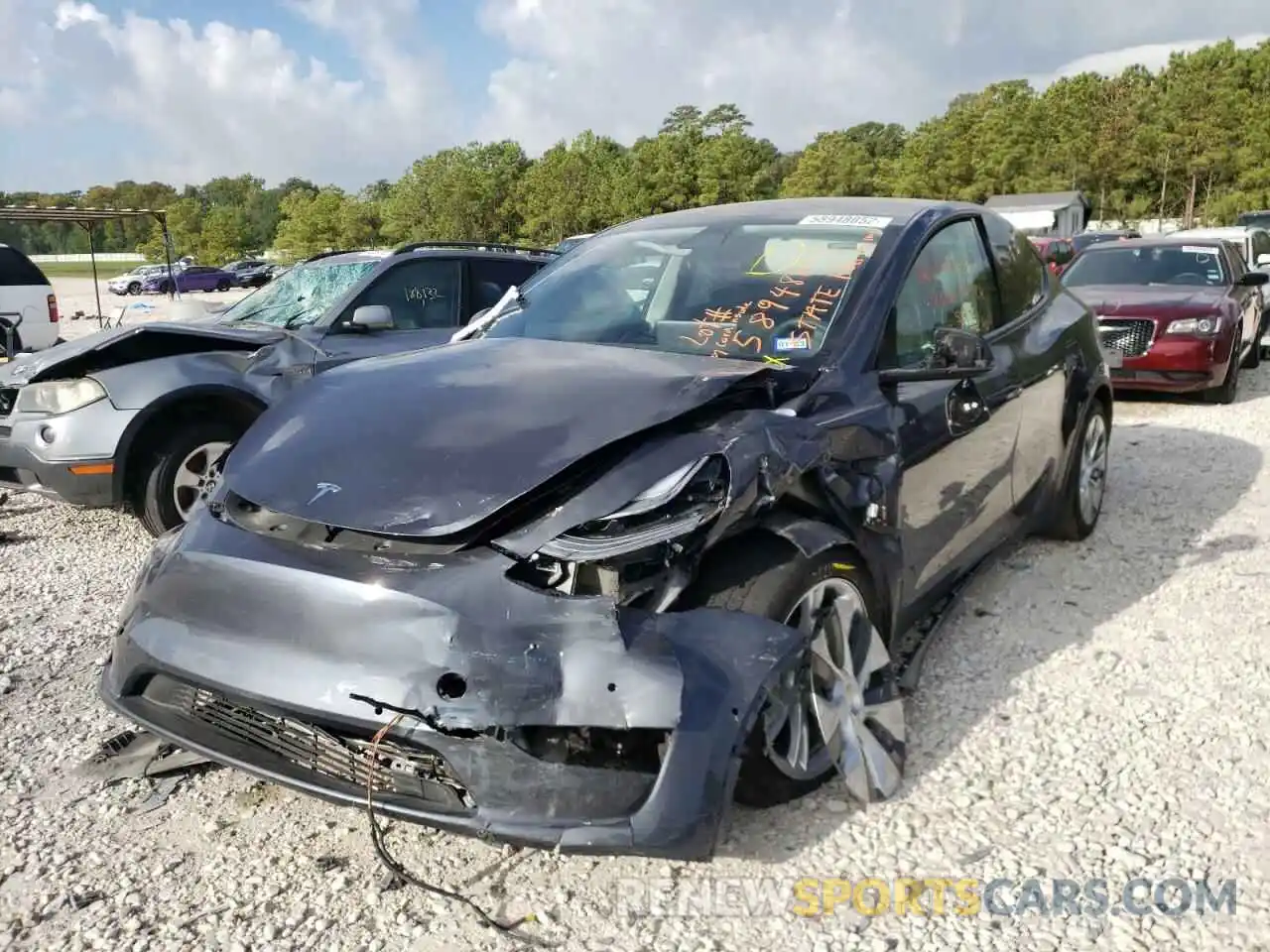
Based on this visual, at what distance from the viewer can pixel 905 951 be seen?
7.36ft

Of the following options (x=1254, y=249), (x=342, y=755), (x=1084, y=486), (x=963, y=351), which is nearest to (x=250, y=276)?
(x=1254, y=249)

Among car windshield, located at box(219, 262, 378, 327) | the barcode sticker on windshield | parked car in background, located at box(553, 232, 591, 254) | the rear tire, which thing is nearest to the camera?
the barcode sticker on windshield

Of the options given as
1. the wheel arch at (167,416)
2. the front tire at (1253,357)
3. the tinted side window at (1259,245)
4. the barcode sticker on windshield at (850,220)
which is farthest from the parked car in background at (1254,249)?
the wheel arch at (167,416)

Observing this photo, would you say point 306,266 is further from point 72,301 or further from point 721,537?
point 72,301

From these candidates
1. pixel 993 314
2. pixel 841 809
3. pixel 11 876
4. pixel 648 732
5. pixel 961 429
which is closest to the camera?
pixel 648 732

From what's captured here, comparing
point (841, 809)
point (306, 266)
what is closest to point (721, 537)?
point (841, 809)

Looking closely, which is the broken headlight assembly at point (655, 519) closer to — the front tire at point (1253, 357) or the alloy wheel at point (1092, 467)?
the alloy wheel at point (1092, 467)

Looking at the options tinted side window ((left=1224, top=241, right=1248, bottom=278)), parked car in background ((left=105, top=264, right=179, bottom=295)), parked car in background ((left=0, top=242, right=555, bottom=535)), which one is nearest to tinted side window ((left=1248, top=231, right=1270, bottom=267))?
tinted side window ((left=1224, top=241, right=1248, bottom=278))

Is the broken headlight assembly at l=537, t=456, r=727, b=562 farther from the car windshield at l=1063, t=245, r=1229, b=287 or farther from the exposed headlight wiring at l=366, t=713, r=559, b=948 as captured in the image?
the car windshield at l=1063, t=245, r=1229, b=287

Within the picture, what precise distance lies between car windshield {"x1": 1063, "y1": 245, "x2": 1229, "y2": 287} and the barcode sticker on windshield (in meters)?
7.67

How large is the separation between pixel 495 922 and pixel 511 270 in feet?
17.5

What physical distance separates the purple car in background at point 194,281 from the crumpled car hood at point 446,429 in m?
50.6

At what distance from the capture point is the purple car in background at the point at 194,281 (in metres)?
49.1

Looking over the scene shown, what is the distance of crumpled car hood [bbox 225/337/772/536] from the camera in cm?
237
